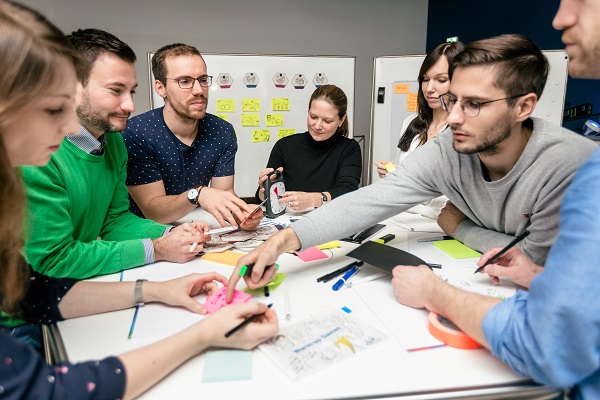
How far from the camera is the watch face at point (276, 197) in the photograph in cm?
189

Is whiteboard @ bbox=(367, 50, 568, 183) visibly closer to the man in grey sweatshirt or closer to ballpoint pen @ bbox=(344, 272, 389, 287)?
the man in grey sweatshirt

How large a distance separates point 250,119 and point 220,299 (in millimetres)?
3173

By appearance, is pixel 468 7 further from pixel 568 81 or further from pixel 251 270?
pixel 251 270

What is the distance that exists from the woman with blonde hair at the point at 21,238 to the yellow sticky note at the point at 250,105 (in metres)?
3.13

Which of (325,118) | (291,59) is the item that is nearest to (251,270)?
(325,118)

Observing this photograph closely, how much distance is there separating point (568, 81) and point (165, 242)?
359 cm

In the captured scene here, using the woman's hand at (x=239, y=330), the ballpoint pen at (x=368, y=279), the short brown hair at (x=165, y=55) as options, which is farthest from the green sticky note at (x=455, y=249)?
the short brown hair at (x=165, y=55)

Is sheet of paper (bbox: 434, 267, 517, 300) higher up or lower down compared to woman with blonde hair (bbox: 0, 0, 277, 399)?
lower down

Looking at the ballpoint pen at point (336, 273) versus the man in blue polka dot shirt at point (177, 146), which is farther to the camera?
the man in blue polka dot shirt at point (177, 146)

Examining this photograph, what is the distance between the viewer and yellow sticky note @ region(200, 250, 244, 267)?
4.56 ft

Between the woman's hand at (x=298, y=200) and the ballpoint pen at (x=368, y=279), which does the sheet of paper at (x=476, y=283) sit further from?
the woman's hand at (x=298, y=200)

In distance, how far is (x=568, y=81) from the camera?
135 inches

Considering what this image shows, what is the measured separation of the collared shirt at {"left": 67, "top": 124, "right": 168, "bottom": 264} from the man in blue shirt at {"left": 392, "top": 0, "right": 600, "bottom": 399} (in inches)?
38.4

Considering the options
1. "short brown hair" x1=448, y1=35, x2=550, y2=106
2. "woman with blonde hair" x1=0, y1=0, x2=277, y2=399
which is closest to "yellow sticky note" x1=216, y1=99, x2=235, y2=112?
"short brown hair" x1=448, y1=35, x2=550, y2=106
